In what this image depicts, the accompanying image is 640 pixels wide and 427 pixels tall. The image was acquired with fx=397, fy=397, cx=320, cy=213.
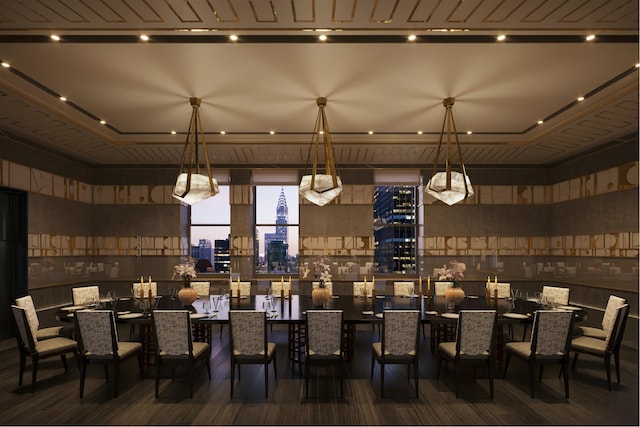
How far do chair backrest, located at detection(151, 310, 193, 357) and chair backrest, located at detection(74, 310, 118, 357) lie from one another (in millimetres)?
453

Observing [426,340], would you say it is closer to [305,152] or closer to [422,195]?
[422,195]

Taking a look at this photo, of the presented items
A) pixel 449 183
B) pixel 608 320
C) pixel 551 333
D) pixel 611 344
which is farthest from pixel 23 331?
pixel 608 320

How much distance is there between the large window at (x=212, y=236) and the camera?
352 inches

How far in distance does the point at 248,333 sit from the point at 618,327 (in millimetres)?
4017

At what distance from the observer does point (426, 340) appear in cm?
651

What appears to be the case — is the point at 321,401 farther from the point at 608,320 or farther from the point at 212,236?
the point at 212,236

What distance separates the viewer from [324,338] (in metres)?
4.12

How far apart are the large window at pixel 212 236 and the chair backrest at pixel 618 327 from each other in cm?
695

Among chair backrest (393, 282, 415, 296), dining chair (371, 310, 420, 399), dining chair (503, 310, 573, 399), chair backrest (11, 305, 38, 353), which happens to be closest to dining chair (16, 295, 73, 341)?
chair backrest (11, 305, 38, 353)

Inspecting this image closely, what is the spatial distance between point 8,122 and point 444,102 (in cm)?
596

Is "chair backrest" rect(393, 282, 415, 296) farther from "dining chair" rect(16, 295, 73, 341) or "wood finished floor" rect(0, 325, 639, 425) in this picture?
"dining chair" rect(16, 295, 73, 341)

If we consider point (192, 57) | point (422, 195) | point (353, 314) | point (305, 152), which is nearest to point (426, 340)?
point (353, 314)

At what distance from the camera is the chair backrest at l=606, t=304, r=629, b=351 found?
14.1ft

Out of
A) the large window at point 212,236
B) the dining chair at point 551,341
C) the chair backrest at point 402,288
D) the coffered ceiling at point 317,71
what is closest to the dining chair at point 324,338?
the dining chair at point 551,341
